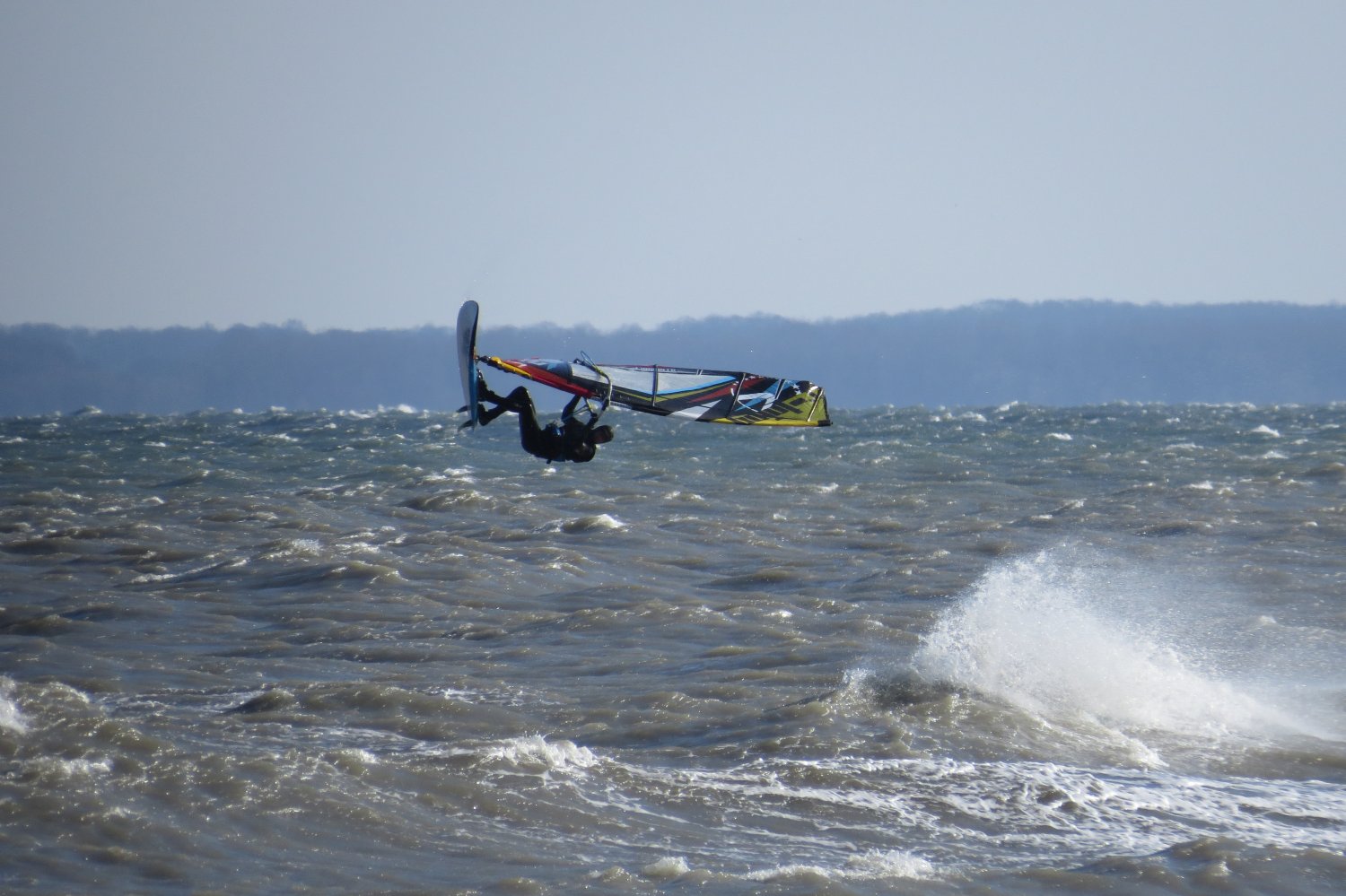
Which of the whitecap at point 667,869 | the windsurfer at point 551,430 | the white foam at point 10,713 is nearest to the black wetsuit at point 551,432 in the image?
the windsurfer at point 551,430

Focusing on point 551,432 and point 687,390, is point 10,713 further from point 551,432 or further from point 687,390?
point 687,390

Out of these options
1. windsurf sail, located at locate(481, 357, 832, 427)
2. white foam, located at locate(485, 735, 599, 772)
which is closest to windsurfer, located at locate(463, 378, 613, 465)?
windsurf sail, located at locate(481, 357, 832, 427)

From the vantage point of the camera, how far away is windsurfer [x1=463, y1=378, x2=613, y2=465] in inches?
484

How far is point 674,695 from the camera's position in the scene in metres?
15.8

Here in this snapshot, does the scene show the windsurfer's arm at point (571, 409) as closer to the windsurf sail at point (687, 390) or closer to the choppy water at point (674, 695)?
the windsurf sail at point (687, 390)

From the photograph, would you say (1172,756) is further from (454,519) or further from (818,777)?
(454,519)

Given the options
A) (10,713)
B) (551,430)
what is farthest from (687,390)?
(10,713)

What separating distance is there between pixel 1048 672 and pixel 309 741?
8.96m

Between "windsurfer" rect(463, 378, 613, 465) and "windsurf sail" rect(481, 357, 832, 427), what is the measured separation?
0.72 feet

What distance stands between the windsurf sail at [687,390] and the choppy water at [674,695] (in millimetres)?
3565

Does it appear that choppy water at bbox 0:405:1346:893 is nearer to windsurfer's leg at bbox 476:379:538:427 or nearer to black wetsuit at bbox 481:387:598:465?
black wetsuit at bbox 481:387:598:465

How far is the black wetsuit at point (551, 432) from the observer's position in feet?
40.4

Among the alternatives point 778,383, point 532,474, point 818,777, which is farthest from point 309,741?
point 532,474

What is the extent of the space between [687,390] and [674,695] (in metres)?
4.54
